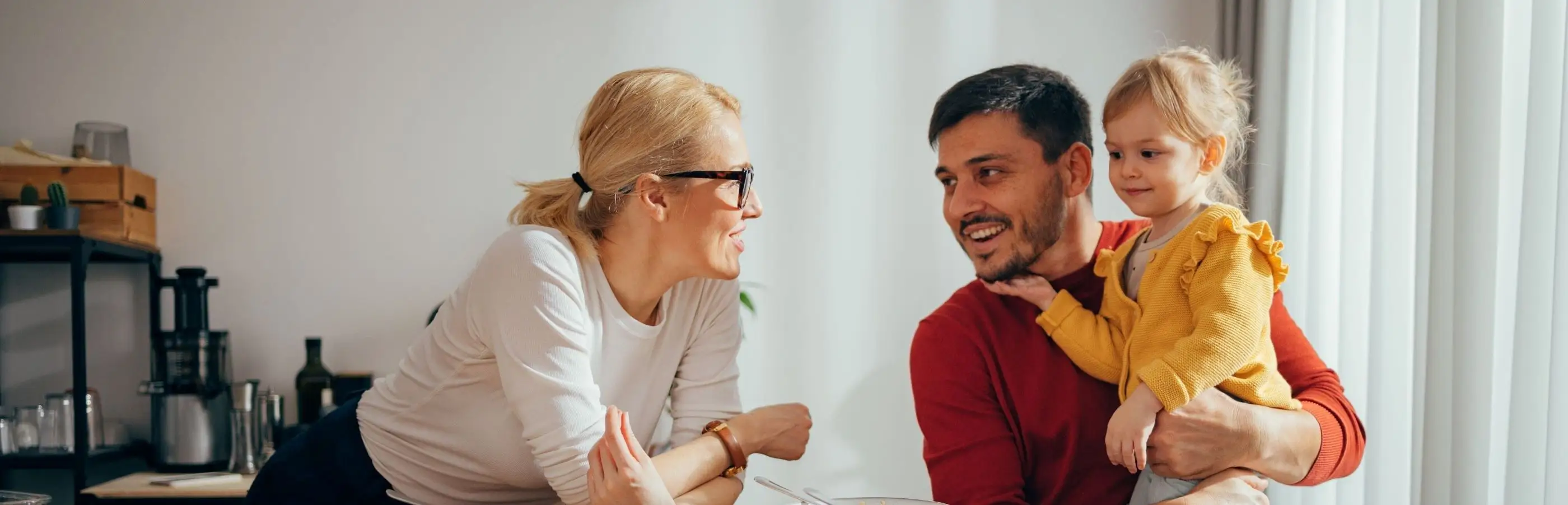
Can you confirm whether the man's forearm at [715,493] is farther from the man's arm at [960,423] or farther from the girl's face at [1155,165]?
the girl's face at [1155,165]

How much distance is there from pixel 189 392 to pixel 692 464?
8.21ft

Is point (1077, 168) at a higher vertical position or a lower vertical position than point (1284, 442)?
higher

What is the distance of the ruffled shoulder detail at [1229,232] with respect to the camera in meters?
1.44

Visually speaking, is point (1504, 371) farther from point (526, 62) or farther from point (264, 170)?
point (264, 170)

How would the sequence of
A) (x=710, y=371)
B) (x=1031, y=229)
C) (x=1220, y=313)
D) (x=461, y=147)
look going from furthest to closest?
(x=461, y=147), (x=1031, y=229), (x=710, y=371), (x=1220, y=313)

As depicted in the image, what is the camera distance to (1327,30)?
2.87 meters

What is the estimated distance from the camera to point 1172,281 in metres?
1.46

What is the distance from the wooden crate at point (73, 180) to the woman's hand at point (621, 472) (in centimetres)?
264

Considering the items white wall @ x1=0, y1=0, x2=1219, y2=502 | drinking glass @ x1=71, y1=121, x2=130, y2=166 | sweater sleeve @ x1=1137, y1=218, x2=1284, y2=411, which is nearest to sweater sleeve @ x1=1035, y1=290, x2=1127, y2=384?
sweater sleeve @ x1=1137, y1=218, x2=1284, y2=411

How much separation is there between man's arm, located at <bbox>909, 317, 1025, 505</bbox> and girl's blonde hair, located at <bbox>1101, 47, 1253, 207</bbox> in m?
0.44

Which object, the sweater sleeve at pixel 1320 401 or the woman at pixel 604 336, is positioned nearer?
the woman at pixel 604 336

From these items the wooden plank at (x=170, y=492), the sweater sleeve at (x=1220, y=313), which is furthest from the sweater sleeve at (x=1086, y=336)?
the wooden plank at (x=170, y=492)

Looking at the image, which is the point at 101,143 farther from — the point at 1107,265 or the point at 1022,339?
the point at 1107,265

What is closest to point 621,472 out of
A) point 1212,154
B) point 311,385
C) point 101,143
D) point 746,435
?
point 746,435
